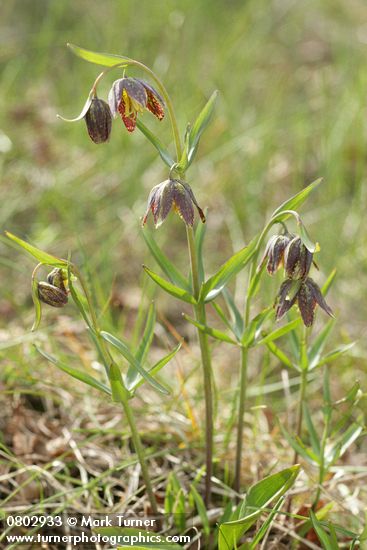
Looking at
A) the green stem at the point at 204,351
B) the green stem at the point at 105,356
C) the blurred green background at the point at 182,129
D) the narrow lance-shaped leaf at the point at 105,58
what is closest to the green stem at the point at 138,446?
the green stem at the point at 105,356

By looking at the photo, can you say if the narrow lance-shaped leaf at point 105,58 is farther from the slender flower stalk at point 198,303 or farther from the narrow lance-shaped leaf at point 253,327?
the narrow lance-shaped leaf at point 253,327

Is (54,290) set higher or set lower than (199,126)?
lower

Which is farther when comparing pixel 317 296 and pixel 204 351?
pixel 204 351

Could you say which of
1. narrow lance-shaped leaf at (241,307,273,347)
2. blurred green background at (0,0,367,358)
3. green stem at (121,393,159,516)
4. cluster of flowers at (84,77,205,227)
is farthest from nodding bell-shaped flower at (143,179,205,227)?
blurred green background at (0,0,367,358)

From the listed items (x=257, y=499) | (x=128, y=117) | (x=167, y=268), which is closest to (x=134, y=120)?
(x=128, y=117)

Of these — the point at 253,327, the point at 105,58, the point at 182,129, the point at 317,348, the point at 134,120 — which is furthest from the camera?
the point at 182,129

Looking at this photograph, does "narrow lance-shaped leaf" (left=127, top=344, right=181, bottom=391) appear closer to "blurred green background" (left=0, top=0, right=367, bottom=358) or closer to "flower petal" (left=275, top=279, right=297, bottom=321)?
"flower petal" (left=275, top=279, right=297, bottom=321)

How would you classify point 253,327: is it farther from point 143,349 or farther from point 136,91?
point 136,91
